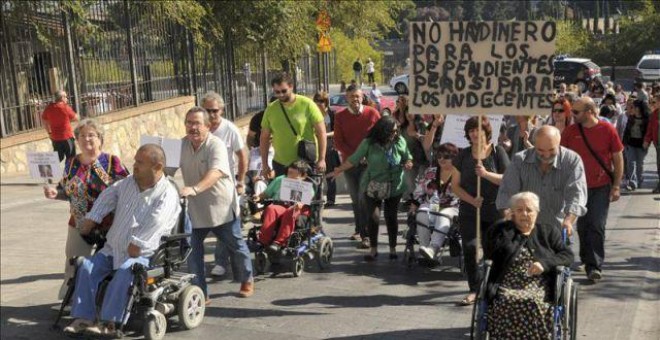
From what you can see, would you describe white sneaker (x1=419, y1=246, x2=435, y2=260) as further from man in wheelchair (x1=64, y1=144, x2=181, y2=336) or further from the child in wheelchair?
man in wheelchair (x1=64, y1=144, x2=181, y2=336)

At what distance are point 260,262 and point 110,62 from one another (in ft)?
37.3

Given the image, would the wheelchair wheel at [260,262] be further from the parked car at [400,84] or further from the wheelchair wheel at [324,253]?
the parked car at [400,84]

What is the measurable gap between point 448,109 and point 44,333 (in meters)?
3.83

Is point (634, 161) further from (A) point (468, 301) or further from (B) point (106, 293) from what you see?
(B) point (106, 293)

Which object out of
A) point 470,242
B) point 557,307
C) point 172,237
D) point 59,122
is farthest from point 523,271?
point 59,122

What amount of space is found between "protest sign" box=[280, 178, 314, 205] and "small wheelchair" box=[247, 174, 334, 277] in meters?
0.22

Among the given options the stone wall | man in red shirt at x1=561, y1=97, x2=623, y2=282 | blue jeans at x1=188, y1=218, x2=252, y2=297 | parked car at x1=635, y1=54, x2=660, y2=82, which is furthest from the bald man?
parked car at x1=635, y1=54, x2=660, y2=82

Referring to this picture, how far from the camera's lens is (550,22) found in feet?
21.5

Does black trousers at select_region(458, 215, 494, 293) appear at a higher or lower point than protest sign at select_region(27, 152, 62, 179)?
lower

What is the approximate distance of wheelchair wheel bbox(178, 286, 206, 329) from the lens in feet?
21.8

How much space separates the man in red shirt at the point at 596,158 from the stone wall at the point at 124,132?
858cm

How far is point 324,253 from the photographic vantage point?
28.5ft

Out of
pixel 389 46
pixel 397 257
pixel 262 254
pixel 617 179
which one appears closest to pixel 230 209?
pixel 262 254

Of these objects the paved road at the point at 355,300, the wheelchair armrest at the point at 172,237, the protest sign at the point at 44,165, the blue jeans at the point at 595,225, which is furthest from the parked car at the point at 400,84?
the wheelchair armrest at the point at 172,237
